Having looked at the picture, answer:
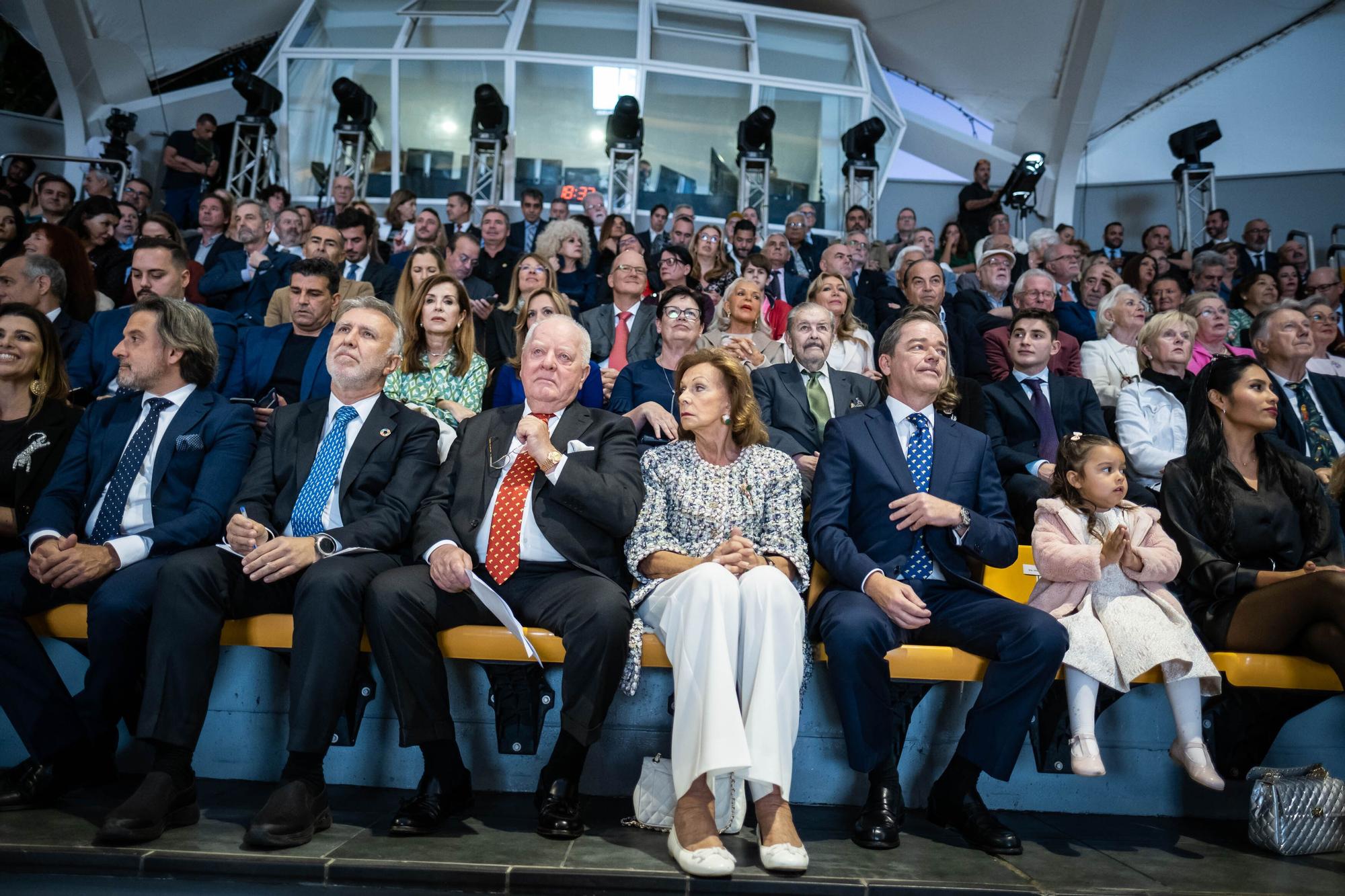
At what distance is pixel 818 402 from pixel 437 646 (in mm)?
1824

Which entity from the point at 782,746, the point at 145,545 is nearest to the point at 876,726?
the point at 782,746

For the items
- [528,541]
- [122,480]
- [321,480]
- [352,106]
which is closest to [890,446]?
[528,541]

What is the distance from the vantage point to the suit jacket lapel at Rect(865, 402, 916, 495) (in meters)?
2.59

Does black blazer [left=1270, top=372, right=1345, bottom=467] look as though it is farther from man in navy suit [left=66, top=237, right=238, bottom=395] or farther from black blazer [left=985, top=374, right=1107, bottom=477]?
man in navy suit [left=66, top=237, right=238, bottom=395]

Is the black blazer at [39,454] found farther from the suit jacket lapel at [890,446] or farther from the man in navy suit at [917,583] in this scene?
the suit jacket lapel at [890,446]

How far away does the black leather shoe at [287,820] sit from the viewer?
2.01 m

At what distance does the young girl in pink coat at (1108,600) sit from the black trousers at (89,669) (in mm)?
2268

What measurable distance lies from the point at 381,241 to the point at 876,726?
5.70 meters

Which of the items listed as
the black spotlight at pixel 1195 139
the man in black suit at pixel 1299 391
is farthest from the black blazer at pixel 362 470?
the black spotlight at pixel 1195 139

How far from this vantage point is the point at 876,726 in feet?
7.34

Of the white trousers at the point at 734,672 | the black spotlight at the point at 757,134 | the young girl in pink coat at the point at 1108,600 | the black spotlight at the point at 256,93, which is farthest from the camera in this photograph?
the black spotlight at the point at 757,134

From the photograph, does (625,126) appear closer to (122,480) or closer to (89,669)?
(122,480)

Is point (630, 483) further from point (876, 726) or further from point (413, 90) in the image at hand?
point (413, 90)

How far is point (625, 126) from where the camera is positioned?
9633mm
